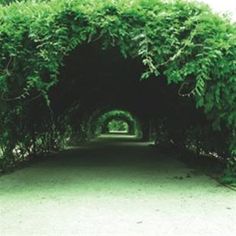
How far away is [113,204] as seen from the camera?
5.76 m

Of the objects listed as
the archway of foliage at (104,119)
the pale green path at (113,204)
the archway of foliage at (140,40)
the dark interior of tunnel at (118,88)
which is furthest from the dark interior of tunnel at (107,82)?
the archway of foliage at (104,119)

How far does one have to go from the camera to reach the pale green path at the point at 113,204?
454cm

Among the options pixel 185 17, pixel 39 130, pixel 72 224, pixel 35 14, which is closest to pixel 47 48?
pixel 35 14

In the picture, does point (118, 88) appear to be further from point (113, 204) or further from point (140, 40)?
point (113, 204)

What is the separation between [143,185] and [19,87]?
8.62 feet

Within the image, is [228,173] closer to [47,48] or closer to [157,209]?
[157,209]

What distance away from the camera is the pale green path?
14.9ft

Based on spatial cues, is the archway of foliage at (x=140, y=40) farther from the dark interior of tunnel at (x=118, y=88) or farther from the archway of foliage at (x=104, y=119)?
the archway of foliage at (x=104, y=119)

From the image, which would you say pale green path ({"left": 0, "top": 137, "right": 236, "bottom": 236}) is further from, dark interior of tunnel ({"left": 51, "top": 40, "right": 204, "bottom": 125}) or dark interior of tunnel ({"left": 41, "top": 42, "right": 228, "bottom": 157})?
dark interior of tunnel ({"left": 51, "top": 40, "right": 204, "bottom": 125})

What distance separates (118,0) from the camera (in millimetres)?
7227

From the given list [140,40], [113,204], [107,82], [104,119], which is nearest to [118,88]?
[107,82]

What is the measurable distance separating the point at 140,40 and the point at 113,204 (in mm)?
2703

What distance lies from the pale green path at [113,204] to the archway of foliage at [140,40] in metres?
1.51

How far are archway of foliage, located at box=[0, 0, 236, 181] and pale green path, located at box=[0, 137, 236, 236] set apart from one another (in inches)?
59.6
